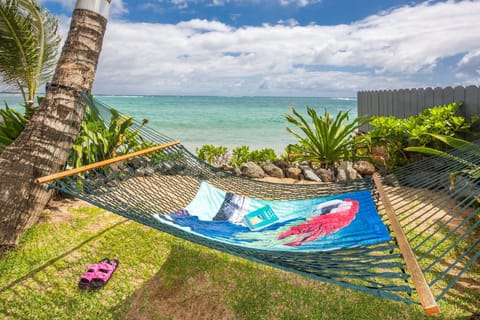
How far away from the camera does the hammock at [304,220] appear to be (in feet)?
4.00

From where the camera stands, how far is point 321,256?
140 centimetres

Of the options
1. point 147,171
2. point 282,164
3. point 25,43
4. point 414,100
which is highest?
point 25,43

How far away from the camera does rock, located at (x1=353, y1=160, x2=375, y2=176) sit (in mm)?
4285

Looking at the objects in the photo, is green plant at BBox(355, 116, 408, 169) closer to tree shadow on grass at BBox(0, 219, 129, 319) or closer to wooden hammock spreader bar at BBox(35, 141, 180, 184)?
wooden hammock spreader bar at BBox(35, 141, 180, 184)

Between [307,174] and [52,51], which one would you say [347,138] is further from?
[52,51]

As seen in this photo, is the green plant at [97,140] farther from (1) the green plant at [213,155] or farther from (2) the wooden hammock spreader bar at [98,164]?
(1) the green plant at [213,155]

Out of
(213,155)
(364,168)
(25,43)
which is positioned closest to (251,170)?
(213,155)

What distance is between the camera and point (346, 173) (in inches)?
163

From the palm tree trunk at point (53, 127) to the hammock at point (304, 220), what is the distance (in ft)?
0.66

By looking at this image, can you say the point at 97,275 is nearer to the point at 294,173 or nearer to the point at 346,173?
the point at 294,173

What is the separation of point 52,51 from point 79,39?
3.54 metres

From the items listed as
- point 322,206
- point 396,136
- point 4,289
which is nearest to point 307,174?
point 396,136

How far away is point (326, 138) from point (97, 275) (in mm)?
3025

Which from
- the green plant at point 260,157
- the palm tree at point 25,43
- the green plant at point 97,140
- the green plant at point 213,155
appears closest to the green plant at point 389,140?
the green plant at point 260,157
